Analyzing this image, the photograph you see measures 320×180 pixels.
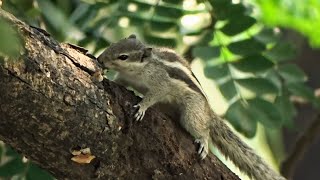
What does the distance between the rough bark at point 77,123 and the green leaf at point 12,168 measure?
0.49 meters

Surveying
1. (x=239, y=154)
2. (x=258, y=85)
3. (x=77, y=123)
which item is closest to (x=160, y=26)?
(x=258, y=85)

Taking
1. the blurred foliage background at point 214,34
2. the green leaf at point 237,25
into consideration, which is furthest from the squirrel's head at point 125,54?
the green leaf at point 237,25

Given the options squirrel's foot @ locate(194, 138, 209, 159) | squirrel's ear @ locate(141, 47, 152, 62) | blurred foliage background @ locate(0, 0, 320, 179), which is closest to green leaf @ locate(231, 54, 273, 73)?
blurred foliage background @ locate(0, 0, 320, 179)

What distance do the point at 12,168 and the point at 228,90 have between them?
35.2 inches

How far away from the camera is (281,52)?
2654 mm

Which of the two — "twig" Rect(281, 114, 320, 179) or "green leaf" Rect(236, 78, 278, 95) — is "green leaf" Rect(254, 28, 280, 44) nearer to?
"green leaf" Rect(236, 78, 278, 95)

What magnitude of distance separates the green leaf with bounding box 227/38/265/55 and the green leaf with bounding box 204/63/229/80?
0.28 ft

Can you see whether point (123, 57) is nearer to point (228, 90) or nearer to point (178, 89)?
point (178, 89)

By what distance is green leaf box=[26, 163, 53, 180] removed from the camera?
2.02m

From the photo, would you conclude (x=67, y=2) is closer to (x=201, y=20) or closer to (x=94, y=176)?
(x=201, y=20)

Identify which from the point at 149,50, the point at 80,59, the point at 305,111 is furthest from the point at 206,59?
the point at 305,111

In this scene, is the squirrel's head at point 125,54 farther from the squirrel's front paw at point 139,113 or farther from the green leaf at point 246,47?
the green leaf at point 246,47

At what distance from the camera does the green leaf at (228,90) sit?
2.35 m

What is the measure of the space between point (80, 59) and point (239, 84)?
960 mm
